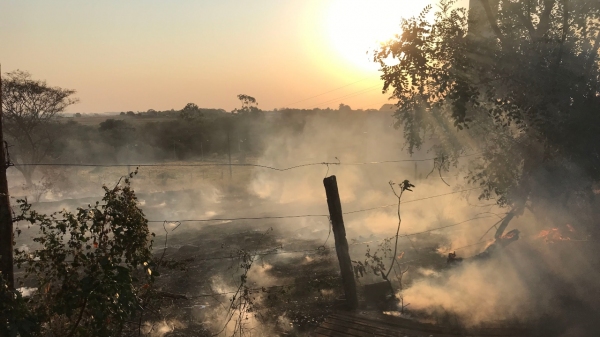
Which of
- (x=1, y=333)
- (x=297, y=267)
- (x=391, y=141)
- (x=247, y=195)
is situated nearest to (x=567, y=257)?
(x=297, y=267)

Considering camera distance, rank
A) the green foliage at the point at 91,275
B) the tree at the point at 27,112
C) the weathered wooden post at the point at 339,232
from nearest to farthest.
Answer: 1. the green foliage at the point at 91,275
2. the weathered wooden post at the point at 339,232
3. the tree at the point at 27,112

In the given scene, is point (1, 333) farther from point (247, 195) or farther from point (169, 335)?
point (247, 195)

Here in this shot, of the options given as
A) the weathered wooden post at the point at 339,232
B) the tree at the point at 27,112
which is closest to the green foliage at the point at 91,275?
the weathered wooden post at the point at 339,232

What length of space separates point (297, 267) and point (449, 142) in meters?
6.39

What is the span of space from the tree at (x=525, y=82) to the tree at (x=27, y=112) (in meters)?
28.2

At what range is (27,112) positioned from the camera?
91.8 ft

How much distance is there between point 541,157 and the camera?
980 centimetres

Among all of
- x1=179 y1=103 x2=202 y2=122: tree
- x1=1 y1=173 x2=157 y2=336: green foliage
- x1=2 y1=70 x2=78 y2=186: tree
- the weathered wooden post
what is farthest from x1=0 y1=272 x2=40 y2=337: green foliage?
x1=179 y1=103 x2=202 y2=122: tree

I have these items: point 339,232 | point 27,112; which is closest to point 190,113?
point 27,112

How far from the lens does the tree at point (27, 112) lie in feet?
89.2

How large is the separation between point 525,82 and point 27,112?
31641mm

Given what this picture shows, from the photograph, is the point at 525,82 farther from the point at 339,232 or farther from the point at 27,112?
the point at 27,112

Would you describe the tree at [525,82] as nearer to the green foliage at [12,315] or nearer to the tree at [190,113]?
the green foliage at [12,315]

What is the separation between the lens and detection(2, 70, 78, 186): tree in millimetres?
27188
